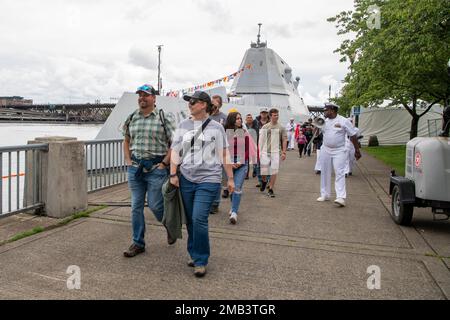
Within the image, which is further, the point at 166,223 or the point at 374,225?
the point at 374,225

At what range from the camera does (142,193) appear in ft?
14.4

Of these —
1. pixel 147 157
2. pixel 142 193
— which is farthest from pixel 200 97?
pixel 142 193

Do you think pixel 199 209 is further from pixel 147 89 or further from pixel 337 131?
pixel 337 131

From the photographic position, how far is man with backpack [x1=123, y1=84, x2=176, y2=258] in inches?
169

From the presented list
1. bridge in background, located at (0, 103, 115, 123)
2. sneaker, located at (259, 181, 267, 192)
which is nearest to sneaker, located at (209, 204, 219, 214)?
sneaker, located at (259, 181, 267, 192)

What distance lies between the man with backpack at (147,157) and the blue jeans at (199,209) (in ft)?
1.66

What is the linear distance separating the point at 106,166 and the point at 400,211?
18.8ft

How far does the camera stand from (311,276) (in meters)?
3.84

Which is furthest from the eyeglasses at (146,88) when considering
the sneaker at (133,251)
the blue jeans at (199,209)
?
the sneaker at (133,251)

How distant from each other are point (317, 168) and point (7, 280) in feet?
31.6

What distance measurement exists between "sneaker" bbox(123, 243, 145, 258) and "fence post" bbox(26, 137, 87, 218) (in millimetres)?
2001

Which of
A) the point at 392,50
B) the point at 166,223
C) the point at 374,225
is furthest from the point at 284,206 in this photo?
the point at 392,50
